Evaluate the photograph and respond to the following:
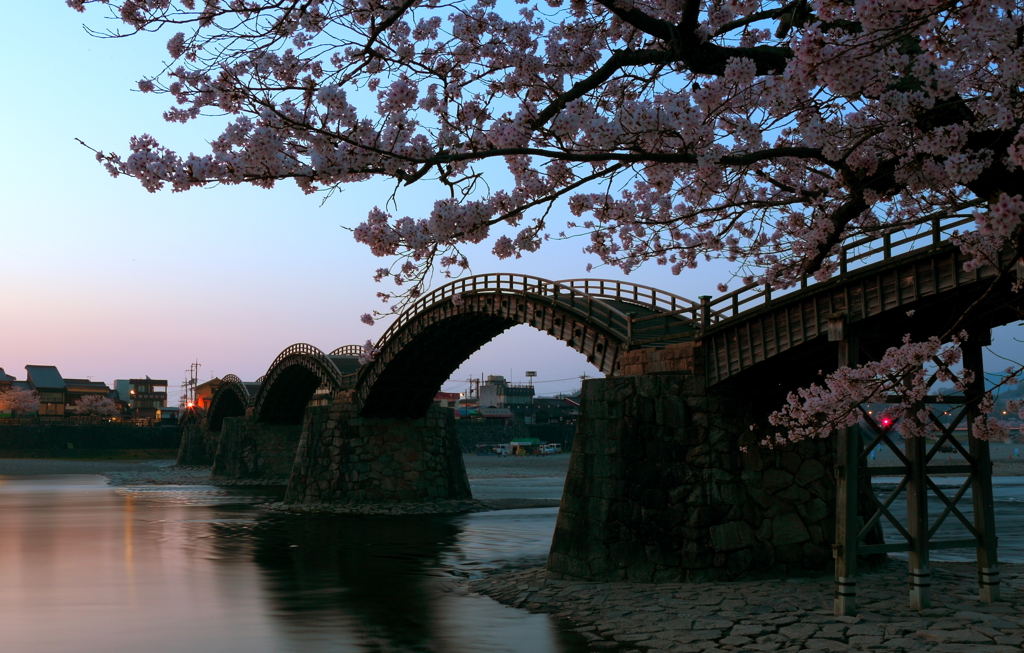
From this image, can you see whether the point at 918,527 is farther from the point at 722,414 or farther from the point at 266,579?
the point at 266,579

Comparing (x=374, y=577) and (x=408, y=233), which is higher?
(x=408, y=233)

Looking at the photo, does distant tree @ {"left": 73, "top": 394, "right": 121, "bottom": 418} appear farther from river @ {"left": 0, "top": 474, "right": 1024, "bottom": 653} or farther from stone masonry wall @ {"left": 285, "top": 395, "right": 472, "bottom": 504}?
stone masonry wall @ {"left": 285, "top": 395, "right": 472, "bottom": 504}

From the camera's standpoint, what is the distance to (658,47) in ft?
33.7

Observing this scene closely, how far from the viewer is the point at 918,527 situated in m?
14.2

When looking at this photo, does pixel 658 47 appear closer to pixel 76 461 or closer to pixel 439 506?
pixel 439 506

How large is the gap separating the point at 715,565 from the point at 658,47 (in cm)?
1072

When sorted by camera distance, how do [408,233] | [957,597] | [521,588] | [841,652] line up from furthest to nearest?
[521,588]
[957,597]
[841,652]
[408,233]

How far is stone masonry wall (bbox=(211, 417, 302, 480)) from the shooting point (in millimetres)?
63281

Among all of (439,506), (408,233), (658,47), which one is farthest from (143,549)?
(658,47)

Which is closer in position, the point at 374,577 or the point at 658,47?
the point at 658,47

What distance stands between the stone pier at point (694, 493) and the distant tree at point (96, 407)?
110836 millimetres

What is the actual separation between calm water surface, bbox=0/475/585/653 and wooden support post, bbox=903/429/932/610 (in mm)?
5201

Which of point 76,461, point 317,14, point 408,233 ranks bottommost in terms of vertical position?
point 76,461

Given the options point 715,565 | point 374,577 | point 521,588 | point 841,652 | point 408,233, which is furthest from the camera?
point 374,577
